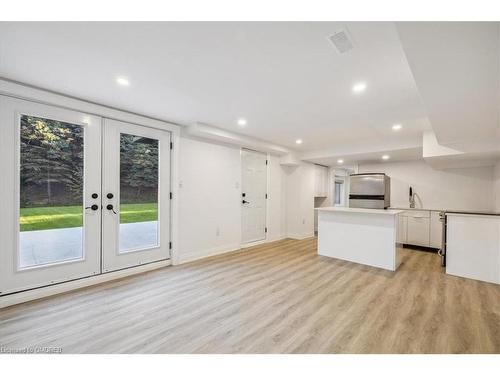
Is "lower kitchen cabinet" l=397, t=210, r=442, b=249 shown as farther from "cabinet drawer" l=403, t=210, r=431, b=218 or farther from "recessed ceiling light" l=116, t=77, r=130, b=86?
"recessed ceiling light" l=116, t=77, r=130, b=86

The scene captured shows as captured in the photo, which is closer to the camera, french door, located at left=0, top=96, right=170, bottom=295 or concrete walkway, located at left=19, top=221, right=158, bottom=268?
french door, located at left=0, top=96, right=170, bottom=295

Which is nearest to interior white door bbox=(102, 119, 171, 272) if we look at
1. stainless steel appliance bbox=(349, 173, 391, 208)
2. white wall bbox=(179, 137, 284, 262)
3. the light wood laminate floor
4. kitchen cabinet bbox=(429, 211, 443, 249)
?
white wall bbox=(179, 137, 284, 262)

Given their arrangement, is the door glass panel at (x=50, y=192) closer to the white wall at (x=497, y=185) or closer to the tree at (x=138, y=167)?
the tree at (x=138, y=167)

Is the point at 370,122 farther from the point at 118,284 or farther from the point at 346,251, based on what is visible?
the point at 118,284

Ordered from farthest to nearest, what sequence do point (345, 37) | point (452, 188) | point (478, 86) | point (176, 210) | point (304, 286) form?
point (452, 188), point (176, 210), point (304, 286), point (478, 86), point (345, 37)

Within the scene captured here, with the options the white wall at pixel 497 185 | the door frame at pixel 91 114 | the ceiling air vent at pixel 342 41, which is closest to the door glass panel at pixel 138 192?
the door frame at pixel 91 114

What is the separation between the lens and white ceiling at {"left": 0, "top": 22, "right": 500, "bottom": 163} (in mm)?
1441

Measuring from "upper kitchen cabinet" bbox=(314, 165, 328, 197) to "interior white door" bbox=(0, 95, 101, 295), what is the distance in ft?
17.0

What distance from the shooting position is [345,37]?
1.56 m

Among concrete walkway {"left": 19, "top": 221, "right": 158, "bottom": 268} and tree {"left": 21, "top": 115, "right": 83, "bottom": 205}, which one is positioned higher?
tree {"left": 21, "top": 115, "right": 83, "bottom": 205}

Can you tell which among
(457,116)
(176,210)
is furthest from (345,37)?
(176,210)

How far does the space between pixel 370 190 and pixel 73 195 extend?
18.5ft

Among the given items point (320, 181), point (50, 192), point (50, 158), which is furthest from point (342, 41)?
point (320, 181)
